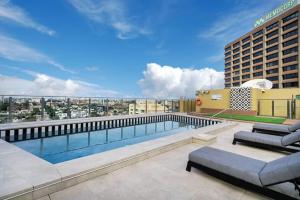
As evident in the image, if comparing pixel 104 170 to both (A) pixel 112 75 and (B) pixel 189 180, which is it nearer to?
(B) pixel 189 180

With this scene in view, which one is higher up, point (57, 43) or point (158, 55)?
point (158, 55)

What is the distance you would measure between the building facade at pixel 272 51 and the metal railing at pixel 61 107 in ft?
116

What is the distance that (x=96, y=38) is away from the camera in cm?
1673

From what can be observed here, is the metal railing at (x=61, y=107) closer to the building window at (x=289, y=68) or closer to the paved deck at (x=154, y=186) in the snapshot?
the paved deck at (x=154, y=186)

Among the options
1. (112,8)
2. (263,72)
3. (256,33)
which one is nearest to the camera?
(112,8)

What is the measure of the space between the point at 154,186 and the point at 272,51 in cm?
4653

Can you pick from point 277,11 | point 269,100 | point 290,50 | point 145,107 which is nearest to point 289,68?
point 290,50

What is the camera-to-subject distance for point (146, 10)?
12.6 meters

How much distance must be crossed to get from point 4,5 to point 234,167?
30.6 ft

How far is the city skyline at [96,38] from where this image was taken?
9586 millimetres

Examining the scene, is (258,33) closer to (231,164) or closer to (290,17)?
(290,17)

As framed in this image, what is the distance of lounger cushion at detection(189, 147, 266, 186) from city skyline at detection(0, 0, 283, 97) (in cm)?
832

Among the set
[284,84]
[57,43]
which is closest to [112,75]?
[57,43]

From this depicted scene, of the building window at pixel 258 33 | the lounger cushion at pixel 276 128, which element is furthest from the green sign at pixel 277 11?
the lounger cushion at pixel 276 128
